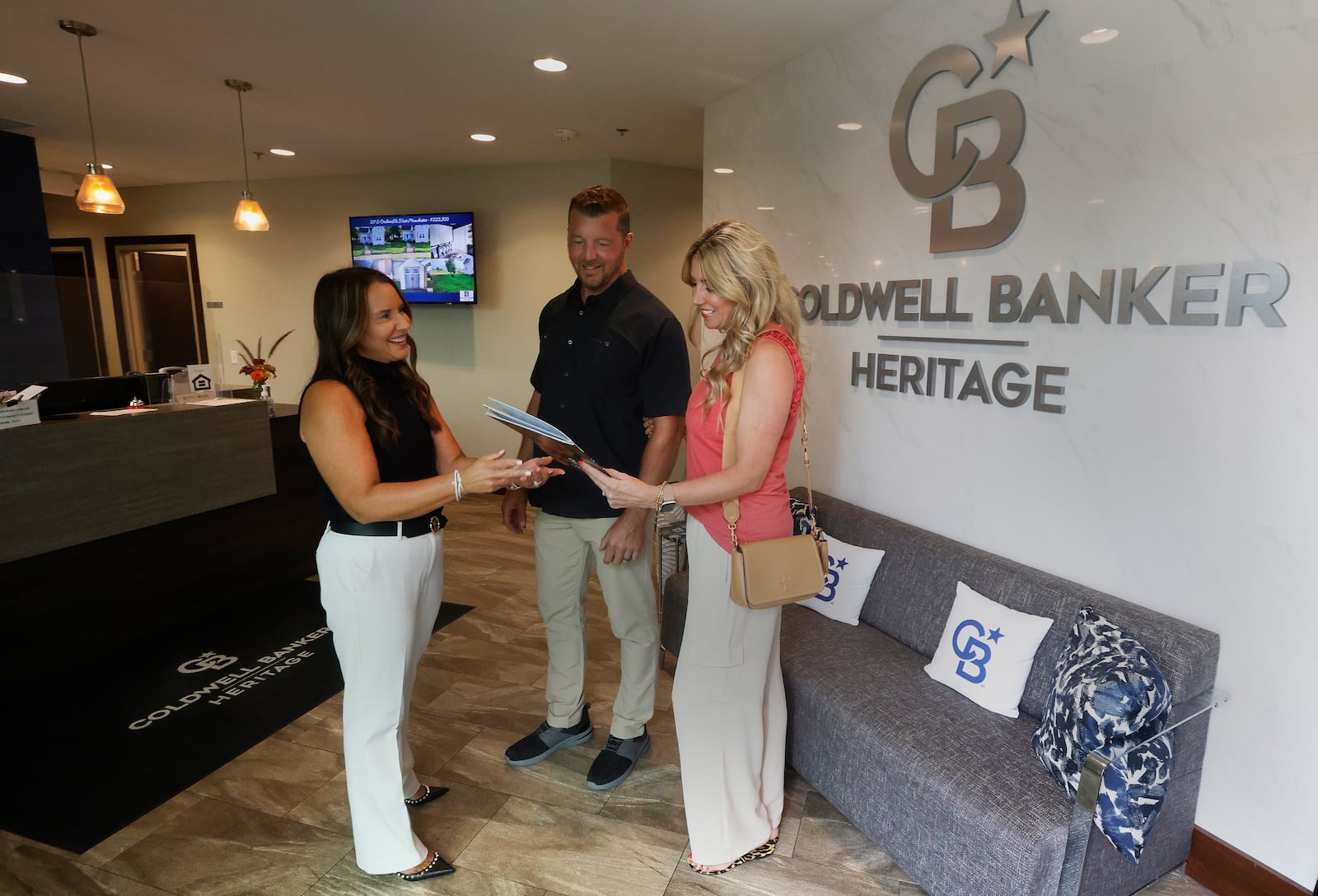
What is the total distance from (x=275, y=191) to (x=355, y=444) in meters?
6.45

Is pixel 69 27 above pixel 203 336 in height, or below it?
above

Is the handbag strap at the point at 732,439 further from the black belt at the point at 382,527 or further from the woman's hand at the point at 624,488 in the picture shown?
the black belt at the point at 382,527

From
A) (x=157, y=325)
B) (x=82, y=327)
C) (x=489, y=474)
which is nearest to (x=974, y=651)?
(x=489, y=474)

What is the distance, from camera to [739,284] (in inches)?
67.9

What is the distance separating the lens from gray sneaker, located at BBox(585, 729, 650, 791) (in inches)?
92.0

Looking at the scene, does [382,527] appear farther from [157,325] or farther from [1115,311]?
[157,325]

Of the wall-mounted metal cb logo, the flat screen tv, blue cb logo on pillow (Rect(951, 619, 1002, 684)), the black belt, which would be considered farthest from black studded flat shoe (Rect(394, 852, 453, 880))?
the flat screen tv

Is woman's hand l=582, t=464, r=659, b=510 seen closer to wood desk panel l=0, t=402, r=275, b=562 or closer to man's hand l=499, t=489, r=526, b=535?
man's hand l=499, t=489, r=526, b=535

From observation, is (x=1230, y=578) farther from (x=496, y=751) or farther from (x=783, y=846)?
(x=496, y=751)

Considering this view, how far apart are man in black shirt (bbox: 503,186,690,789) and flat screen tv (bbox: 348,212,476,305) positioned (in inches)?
162

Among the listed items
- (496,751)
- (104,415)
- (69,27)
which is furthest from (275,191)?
(496,751)

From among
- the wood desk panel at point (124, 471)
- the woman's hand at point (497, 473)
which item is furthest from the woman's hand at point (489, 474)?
the wood desk panel at point (124, 471)

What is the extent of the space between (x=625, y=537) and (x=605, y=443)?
0.31m

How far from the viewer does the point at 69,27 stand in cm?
316
